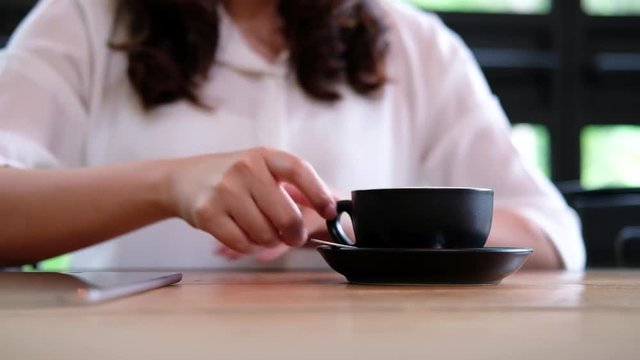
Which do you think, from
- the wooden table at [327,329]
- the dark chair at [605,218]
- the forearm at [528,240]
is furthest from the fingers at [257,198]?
the dark chair at [605,218]

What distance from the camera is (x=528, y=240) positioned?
3.47 feet

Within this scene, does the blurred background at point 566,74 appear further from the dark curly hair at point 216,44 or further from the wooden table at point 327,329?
the wooden table at point 327,329

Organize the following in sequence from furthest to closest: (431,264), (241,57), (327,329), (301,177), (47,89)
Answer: (241,57)
(47,89)
(301,177)
(431,264)
(327,329)

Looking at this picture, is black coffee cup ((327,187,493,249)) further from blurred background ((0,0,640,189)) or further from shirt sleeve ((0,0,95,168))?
blurred background ((0,0,640,189))

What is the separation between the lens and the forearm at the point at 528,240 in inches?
41.1

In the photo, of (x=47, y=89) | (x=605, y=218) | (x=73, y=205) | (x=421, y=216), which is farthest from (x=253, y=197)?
(x=605, y=218)

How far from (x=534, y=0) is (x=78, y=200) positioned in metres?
2.34

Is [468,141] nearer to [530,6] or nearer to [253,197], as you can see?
[253,197]

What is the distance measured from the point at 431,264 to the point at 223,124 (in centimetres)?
72

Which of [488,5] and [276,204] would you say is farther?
[488,5]

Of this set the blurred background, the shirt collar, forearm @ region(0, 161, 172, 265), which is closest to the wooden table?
forearm @ region(0, 161, 172, 265)

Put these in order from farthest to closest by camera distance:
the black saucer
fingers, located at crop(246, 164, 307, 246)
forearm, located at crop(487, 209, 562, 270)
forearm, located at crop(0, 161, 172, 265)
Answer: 1. forearm, located at crop(487, 209, 562, 270)
2. forearm, located at crop(0, 161, 172, 265)
3. fingers, located at crop(246, 164, 307, 246)
4. the black saucer

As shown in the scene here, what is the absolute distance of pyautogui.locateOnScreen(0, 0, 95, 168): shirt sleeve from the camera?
111 cm

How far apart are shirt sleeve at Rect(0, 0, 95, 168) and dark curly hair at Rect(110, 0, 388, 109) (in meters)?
0.07
